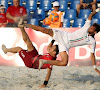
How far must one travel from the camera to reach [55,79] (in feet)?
18.3

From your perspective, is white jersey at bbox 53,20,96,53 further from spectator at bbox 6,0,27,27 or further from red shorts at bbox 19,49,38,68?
spectator at bbox 6,0,27,27

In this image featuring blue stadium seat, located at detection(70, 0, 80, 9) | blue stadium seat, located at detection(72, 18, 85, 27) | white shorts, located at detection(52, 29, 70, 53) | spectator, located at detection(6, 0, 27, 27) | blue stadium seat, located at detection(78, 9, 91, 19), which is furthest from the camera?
blue stadium seat, located at detection(70, 0, 80, 9)


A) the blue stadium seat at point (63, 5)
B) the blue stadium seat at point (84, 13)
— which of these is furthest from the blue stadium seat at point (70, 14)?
the blue stadium seat at point (63, 5)

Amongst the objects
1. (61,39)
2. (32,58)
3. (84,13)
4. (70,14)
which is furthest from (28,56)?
(84,13)

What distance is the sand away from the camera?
478cm

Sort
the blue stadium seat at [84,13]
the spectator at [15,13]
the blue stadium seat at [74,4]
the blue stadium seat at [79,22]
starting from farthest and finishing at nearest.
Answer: the blue stadium seat at [74,4] < the blue stadium seat at [84,13] < the blue stadium seat at [79,22] < the spectator at [15,13]

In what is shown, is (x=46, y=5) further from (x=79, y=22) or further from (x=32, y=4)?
(x=79, y=22)

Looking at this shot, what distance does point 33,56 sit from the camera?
16.0 ft

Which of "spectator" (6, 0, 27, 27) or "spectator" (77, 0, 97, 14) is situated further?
"spectator" (77, 0, 97, 14)

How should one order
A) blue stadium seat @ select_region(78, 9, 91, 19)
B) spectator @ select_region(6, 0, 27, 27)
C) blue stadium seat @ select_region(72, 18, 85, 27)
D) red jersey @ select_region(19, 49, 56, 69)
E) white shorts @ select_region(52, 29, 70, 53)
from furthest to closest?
1. blue stadium seat @ select_region(78, 9, 91, 19)
2. blue stadium seat @ select_region(72, 18, 85, 27)
3. spectator @ select_region(6, 0, 27, 27)
4. red jersey @ select_region(19, 49, 56, 69)
5. white shorts @ select_region(52, 29, 70, 53)

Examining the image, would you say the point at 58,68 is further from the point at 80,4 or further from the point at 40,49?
→ the point at 80,4

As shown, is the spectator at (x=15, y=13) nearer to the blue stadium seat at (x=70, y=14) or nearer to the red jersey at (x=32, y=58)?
the blue stadium seat at (x=70, y=14)

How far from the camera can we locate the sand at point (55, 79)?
4.78 meters

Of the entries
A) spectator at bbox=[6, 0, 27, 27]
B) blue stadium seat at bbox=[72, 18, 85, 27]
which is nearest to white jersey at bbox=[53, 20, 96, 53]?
spectator at bbox=[6, 0, 27, 27]
